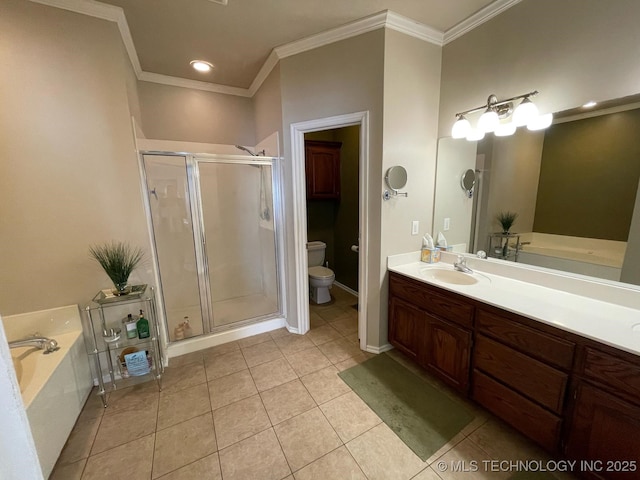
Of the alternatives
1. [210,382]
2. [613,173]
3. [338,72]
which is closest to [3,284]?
[210,382]

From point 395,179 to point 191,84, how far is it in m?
2.50

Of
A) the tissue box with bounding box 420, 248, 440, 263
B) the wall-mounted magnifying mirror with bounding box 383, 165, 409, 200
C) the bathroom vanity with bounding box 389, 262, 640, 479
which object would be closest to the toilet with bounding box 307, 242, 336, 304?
the tissue box with bounding box 420, 248, 440, 263

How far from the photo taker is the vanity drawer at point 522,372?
1.29 m

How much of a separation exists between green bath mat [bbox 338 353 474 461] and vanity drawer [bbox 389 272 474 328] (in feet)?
1.95

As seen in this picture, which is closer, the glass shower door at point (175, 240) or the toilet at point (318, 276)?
the glass shower door at point (175, 240)

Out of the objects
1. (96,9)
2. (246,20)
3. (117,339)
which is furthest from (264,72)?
(117,339)

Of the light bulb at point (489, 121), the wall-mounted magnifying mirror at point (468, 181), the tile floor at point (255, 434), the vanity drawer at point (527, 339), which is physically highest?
the light bulb at point (489, 121)

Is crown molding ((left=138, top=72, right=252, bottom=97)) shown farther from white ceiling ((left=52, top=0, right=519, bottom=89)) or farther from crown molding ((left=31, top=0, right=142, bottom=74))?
crown molding ((left=31, top=0, right=142, bottom=74))

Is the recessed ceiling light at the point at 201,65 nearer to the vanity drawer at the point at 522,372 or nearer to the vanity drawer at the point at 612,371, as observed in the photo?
the vanity drawer at the point at 522,372

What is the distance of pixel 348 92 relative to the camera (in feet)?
7.00

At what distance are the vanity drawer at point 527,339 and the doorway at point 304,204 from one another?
97cm

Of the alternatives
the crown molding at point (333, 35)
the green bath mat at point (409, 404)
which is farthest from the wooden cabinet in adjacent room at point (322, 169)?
the green bath mat at point (409, 404)

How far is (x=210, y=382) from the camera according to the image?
2.09 meters

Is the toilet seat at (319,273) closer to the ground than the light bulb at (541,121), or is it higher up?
closer to the ground
